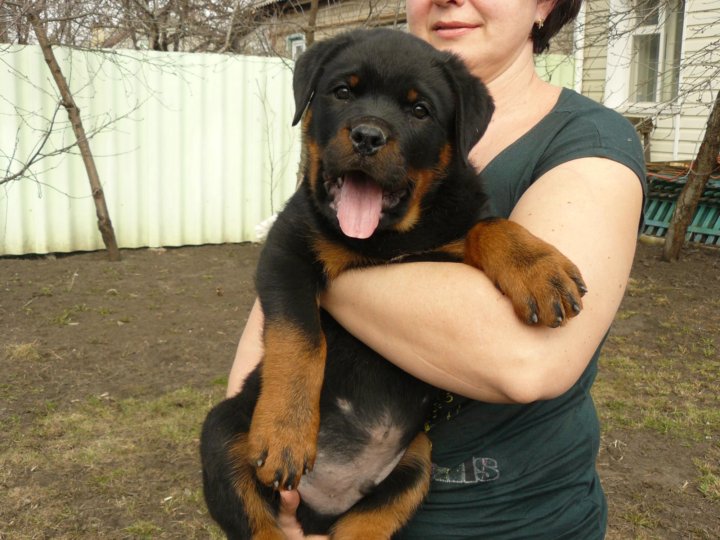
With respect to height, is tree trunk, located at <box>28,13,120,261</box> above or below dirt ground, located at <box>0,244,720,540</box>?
above

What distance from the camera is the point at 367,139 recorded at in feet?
5.79

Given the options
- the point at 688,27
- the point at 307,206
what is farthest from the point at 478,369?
the point at 688,27

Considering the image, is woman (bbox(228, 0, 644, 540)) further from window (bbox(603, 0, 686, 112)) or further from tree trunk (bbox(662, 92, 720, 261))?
window (bbox(603, 0, 686, 112))

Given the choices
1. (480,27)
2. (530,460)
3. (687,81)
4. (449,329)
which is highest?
(687,81)

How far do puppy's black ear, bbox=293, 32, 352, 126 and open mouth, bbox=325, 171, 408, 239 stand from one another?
0.29 meters

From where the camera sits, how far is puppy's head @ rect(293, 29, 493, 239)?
71.7 inches

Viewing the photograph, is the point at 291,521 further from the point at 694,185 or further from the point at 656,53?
the point at 656,53

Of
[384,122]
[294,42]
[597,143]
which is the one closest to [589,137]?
[597,143]

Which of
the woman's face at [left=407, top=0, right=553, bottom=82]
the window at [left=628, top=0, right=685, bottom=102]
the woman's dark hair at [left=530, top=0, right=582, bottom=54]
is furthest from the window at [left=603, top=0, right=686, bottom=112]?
the woman's face at [left=407, top=0, right=553, bottom=82]

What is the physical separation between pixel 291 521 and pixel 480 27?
4.54 ft

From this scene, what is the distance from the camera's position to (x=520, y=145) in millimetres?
1790

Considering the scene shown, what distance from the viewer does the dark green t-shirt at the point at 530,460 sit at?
5.50ft

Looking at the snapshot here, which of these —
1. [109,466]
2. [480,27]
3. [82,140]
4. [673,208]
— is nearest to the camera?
[480,27]

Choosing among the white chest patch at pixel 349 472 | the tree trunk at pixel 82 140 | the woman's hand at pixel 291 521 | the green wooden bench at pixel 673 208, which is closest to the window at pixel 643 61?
the green wooden bench at pixel 673 208
